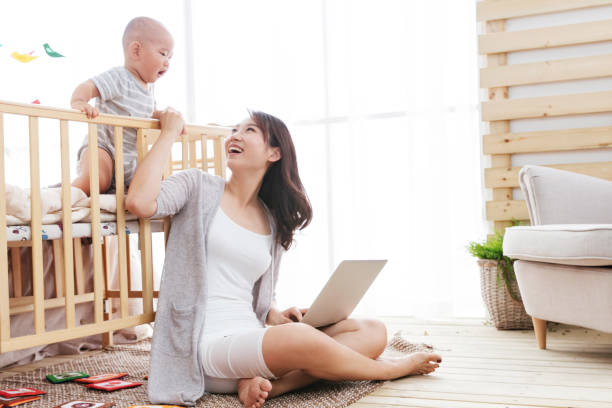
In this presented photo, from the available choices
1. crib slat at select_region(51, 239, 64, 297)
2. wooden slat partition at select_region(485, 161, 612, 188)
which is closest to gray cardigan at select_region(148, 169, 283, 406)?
crib slat at select_region(51, 239, 64, 297)

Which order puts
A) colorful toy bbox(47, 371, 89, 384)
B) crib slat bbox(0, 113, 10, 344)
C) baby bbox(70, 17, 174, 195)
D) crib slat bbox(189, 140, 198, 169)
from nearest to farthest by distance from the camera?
crib slat bbox(0, 113, 10, 344) → baby bbox(70, 17, 174, 195) → colorful toy bbox(47, 371, 89, 384) → crib slat bbox(189, 140, 198, 169)

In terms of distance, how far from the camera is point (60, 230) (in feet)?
5.36

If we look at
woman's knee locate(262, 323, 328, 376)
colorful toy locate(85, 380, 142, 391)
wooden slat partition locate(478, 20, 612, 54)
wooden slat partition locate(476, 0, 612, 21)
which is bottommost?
colorful toy locate(85, 380, 142, 391)

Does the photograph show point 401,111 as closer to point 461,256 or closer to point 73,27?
point 461,256

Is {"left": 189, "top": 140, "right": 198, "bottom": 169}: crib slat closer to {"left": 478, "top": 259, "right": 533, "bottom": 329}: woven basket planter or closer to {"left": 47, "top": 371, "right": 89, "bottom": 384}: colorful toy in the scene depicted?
{"left": 47, "top": 371, "right": 89, "bottom": 384}: colorful toy

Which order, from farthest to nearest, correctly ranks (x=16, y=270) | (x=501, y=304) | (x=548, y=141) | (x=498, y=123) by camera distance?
(x=498, y=123), (x=548, y=141), (x=501, y=304), (x=16, y=270)

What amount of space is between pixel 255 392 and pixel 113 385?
21.1 inches

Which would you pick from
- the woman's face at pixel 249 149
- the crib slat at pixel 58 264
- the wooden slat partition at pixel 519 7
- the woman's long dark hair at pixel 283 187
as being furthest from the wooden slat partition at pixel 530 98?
the crib slat at pixel 58 264

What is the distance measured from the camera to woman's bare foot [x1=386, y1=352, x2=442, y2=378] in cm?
177

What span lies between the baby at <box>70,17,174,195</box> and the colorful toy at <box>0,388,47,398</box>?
0.59m

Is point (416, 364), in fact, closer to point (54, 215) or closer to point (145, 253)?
point (145, 253)

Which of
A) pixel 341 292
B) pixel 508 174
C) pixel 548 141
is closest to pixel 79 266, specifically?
pixel 341 292

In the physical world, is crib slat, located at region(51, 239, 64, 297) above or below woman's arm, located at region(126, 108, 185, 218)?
below

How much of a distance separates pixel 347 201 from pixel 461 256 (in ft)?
2.13
